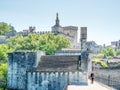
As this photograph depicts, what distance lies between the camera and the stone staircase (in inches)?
1400

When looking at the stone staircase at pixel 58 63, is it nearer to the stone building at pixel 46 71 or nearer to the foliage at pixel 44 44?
the stone building at pixel 46 71

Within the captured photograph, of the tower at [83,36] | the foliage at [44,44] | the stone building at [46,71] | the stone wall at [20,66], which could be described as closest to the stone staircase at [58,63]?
the stone building at [46,71]

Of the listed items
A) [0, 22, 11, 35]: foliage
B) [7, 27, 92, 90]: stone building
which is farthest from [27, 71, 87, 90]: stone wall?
[0, 22, 11, 35]: foliage

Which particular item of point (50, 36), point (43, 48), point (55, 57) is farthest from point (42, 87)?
point (50, 36)

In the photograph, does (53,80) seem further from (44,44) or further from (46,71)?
(44,44)

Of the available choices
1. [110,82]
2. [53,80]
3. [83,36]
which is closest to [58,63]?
[53,80]

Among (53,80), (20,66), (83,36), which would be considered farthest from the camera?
(83,36)

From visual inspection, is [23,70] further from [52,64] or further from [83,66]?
[83,66]

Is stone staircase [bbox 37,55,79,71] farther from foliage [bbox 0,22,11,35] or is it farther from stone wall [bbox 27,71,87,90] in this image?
foliage [bbox 0,22,11,35]

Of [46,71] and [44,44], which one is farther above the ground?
[44,44]

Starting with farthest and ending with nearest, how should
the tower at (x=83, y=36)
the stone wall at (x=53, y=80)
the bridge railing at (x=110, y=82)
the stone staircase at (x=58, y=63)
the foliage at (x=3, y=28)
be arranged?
the foliage at (x=3, y=28) < the bridge railing at (x=110, y=82) < the tower at (x=83, y=36) < the stone staircase at (x=58, y=63) < the stone wall at (x=53, y=80)

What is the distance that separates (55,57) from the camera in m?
38.1

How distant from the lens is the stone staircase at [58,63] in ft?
117

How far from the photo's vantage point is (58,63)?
36.6m
